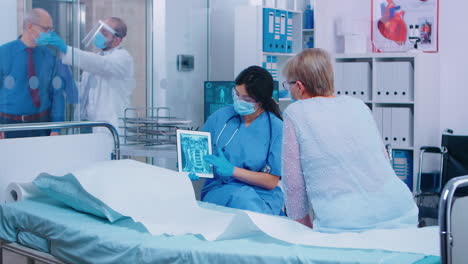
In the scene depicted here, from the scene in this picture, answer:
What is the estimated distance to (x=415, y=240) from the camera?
214 centimetres

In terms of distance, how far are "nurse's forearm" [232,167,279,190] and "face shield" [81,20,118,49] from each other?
1.82 m

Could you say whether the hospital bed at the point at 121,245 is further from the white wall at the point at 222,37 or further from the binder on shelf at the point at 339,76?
the binder on shelf at the point at 339,76

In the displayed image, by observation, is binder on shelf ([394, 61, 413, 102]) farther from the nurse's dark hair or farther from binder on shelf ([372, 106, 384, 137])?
the nurse's dark hair

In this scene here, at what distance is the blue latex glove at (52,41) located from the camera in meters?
4.20

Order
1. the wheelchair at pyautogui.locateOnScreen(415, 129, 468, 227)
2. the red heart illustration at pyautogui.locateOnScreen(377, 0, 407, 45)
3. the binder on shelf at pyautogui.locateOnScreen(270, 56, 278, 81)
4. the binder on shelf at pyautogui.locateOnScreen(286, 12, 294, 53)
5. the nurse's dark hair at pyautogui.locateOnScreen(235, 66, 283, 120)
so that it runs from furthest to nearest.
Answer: the red heart illustration at pyautogui.locateOnScreen(377, 0, 407, 45)
the binder on shelf at pyautogui.locateOnScreen(286, 12, 294, 53)
the binder on shelf at pyautogui.locateOnScreen(270, 56, 278, 81)
the wheelchair at pyautogui.locateOnScreen(415, 129, 468, 227)
the nurse's dark hair at pyautogui.locateOnScreen(235, 66, 283, 120)

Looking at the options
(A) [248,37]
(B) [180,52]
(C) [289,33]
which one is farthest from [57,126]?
(C) [289,33]

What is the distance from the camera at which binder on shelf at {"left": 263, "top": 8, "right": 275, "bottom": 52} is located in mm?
5398

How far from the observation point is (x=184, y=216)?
264cm

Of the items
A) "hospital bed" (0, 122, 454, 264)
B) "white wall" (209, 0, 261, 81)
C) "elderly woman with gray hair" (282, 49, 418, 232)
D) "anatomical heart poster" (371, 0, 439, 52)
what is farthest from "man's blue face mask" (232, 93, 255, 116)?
"anatomical heart poster" (371, 0, 439, 52)

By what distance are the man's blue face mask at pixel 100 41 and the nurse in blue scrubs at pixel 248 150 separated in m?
1.41

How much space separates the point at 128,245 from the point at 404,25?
177 inches

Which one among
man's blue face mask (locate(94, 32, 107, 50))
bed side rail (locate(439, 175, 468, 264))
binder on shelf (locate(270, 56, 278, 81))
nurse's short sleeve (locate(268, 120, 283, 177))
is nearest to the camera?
bed side rail (locate(439, 175, 468, 264))

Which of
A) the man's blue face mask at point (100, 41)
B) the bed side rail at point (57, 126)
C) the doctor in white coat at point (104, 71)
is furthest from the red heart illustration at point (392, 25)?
the bed side rail at point (57, 126)

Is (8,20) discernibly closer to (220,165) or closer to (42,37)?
(42,37)
